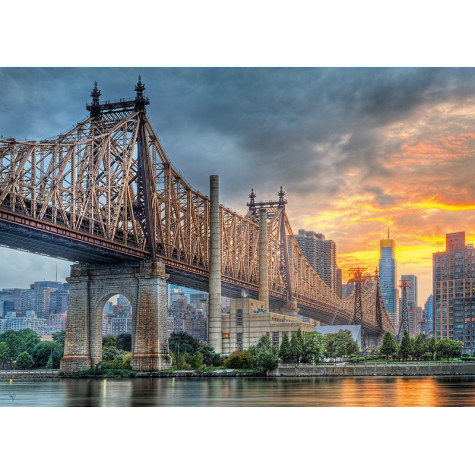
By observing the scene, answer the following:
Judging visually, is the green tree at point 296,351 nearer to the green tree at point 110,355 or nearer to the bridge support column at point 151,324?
the bridge support column at point 151,324

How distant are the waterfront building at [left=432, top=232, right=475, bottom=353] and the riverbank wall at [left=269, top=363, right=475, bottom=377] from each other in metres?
41.9

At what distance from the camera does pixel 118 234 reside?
9275 centimetres

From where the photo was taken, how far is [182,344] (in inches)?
4181

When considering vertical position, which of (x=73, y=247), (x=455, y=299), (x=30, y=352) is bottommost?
(x=30, y=352)

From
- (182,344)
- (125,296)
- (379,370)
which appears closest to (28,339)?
(182,344)

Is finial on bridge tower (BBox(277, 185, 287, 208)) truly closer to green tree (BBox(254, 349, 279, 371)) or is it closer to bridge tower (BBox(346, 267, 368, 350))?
bridge tower (BBox(346, 267, 368, 350))

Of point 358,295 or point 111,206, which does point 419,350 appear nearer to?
point 111,206

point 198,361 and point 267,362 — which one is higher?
point 267,362

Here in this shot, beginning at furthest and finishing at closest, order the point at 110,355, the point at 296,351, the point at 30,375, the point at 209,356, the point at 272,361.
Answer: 1. the point at 110,355
2. the point at 209,356
3. the point at 30,375
4. the point at 296,351
5. the point at 272,361

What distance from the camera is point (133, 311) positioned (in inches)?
3686

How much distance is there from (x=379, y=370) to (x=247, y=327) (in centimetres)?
3230

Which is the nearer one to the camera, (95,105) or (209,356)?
(95,105)

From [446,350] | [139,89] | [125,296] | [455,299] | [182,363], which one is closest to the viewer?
[182,363]
